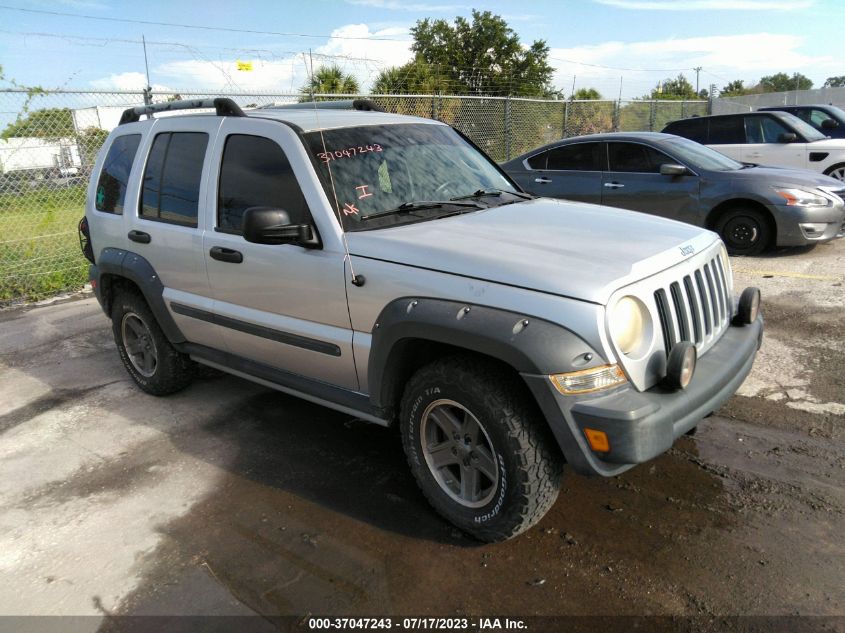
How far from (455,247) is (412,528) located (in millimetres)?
1364

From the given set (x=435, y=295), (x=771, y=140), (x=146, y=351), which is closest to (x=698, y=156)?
(x=771, y=140)

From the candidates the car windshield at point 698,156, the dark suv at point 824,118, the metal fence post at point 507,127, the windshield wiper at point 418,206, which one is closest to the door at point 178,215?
the windshield wiper at point 418,206

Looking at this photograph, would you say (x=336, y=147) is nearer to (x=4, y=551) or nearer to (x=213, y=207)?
(x=213, y=207)

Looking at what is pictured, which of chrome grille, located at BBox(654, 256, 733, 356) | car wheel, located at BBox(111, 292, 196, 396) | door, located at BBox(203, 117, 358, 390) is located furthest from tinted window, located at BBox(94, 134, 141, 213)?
chrome grille, located at BBox(654, 256, 733, 356)

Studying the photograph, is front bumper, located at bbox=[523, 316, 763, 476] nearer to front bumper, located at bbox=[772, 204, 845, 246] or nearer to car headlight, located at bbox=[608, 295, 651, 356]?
car headlight, located at bbox=[608, 295, 651, 356]

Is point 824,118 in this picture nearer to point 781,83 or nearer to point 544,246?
point 544,246

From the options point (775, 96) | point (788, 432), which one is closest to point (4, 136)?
point (788, 432)

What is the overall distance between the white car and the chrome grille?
347 inches

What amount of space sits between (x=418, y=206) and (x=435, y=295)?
850 mm

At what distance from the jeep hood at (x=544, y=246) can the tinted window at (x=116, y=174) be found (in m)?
2.35

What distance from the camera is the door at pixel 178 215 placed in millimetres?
4172

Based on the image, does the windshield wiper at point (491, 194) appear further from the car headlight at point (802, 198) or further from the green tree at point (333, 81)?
the green tree at point (333, 81)

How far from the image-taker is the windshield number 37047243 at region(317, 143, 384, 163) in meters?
3.62

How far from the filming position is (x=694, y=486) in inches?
138
